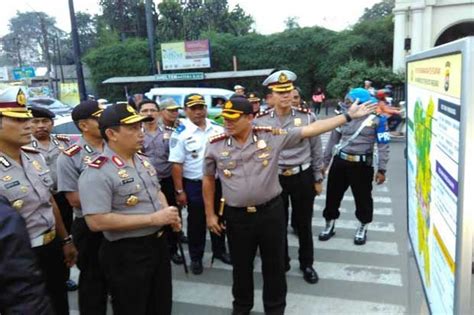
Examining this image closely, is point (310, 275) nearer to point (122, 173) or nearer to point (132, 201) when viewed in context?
point (132, 201)

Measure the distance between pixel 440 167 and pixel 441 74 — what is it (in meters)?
0.27

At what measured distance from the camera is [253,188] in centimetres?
295

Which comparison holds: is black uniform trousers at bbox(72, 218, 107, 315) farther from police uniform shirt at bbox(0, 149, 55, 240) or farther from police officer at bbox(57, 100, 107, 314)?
police uniform shirt at bbox(0, 149, 55, 240)

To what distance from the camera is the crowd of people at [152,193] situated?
2.39m

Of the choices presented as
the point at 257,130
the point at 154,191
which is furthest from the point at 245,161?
the point at 154,191

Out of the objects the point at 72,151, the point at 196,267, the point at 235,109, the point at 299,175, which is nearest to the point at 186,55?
the point at 196,267

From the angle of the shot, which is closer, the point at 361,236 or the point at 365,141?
the point at 365,141

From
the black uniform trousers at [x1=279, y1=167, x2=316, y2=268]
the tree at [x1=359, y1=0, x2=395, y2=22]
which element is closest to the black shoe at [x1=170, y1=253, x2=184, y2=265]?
the black uniform trousers at [x1=279, y1=167, x2=316, y2=268]

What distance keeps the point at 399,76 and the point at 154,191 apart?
16754 mm

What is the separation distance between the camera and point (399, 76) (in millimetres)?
17266

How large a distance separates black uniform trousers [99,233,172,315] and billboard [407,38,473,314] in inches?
60.6

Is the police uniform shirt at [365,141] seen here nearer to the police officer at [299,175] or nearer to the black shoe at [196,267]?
the police officer at [299,175]

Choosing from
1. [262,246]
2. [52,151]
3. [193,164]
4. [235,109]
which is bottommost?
[262,246]

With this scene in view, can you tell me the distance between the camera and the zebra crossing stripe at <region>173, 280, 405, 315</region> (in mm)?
3377
